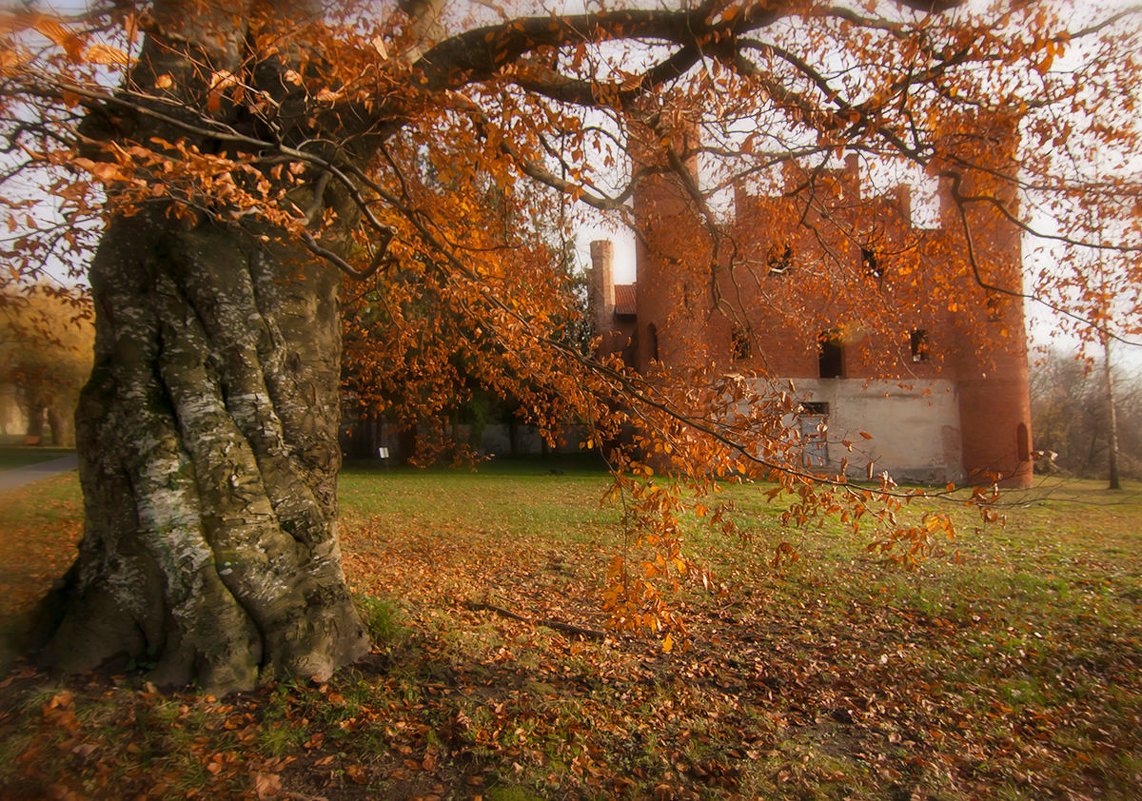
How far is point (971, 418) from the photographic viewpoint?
2052 cm

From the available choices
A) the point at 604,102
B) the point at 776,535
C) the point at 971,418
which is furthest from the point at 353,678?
the point at 971,418

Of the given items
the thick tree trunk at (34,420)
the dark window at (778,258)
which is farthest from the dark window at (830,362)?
the thick tree trunk at (34,420)

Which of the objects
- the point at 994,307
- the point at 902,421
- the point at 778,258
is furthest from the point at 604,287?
the point at 994,307

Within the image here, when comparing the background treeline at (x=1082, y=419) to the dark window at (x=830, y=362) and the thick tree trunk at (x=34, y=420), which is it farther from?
the thick tree trunk at (x=34, y=420)

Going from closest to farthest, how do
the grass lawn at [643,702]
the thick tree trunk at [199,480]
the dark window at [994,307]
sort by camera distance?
the grass lawn at [643,702], the thick tree trunk at [199,480], the dark window at [994,307]

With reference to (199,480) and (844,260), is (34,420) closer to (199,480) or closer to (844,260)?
(199,480)

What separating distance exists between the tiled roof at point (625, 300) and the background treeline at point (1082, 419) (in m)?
15.4

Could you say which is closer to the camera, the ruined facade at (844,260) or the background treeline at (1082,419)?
the ruined facade at (844,260)

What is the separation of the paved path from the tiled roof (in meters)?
25.4

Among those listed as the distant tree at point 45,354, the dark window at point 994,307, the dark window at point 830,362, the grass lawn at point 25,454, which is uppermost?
the dark window at point 830,362

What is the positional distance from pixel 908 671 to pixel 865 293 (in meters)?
5.57

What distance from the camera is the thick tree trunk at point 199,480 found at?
410 cm

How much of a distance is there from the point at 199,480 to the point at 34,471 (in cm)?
128

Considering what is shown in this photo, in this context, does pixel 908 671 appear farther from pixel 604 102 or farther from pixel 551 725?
pixel 604 102
